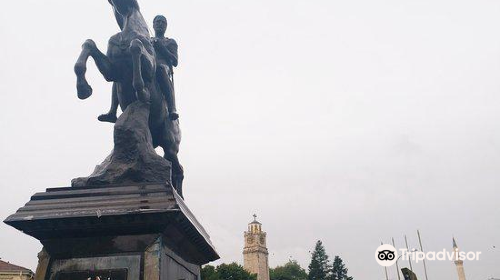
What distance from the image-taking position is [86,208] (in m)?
4.45

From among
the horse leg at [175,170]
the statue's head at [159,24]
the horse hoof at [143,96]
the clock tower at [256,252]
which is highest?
the clock tower at [256,252]

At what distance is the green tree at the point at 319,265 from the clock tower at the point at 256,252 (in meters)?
16.4

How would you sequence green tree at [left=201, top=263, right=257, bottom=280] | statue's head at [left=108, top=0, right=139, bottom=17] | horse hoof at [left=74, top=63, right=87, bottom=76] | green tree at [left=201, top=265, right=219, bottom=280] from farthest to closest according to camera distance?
green tree at [left=201, top=263, right=257, bottom=280]
green tree at [left=201, top=265, right=219, bottom=280]
statue's head at [left=108, top=0, right=139, bottom=17]
horse hoof at [left=74, top=63, right=87, bottom=76]

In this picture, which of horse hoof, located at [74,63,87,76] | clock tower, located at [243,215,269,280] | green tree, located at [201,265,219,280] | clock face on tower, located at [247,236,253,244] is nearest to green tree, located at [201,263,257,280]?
green tree, located at [201,265,219,280]

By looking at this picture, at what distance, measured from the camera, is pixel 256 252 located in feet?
309

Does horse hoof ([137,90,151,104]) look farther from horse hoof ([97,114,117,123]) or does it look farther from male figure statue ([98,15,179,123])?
horse hoof ([97,114,117,123])

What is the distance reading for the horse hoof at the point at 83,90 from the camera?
5520 mm

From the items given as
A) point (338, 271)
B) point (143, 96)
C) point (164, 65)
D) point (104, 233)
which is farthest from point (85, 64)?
point (338, 271)

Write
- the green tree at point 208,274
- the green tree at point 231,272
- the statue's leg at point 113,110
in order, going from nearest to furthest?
the statue's leg at point 113,110 → the green tree at point 208,274 → the green tree at point 231,272

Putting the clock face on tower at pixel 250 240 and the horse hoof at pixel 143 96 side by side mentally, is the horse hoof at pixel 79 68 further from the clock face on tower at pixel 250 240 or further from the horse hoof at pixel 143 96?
the clock face on tower at pixel 250 240

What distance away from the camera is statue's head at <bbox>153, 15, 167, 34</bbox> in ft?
23.0

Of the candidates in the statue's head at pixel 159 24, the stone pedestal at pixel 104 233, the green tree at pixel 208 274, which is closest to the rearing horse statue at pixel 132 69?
the statue's head at pixel 159 24

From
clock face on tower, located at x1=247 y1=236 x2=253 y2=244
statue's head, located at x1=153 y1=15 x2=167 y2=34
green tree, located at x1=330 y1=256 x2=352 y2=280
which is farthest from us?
clock face on tower, located at x1=247 y1=236 x2=253 y2=244

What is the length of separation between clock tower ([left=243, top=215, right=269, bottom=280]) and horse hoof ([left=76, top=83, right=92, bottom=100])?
8968 cm
